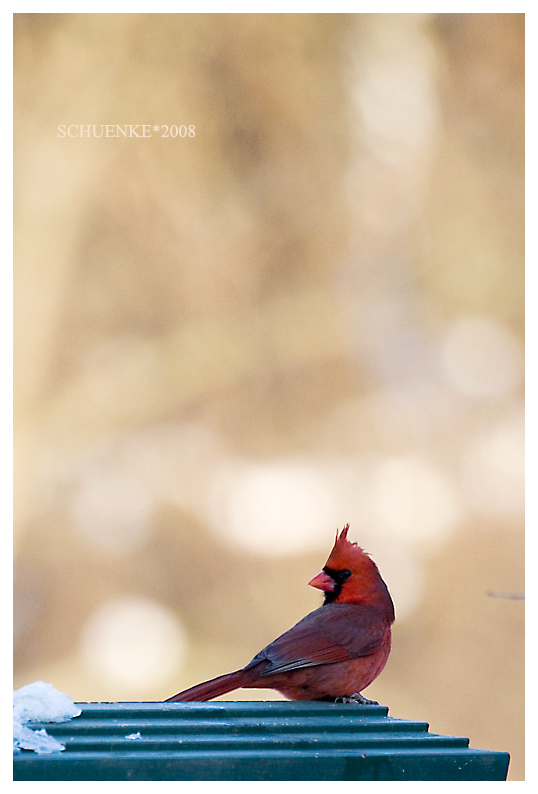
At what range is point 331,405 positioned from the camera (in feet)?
18.3

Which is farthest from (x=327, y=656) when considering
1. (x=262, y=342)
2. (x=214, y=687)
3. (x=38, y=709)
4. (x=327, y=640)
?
(x=262, y=342)

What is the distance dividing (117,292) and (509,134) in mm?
2574

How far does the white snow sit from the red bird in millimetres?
464

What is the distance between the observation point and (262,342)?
5.62 metres

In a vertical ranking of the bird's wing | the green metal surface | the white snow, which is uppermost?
the bird's wing

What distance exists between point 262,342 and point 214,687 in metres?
3.76

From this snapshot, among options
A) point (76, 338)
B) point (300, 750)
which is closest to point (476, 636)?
point (76, 338)

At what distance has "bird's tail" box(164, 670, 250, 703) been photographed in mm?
1945

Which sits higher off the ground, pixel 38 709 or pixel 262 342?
pixel 262 342

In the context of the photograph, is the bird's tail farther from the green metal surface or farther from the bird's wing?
the green metal surface

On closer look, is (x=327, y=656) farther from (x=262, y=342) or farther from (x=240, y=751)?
(x=262, y=342)

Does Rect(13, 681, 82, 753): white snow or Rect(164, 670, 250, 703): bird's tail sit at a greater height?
Rect(164, 670, 250, 703): bird's tail

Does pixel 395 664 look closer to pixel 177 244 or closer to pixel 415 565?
pixel 415 565

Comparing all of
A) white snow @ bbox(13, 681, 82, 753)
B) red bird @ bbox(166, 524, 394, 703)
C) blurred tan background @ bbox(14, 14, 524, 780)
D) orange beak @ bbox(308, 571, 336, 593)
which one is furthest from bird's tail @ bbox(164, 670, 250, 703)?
blurred tan background @ bbox(14, 14, 524, 780)
